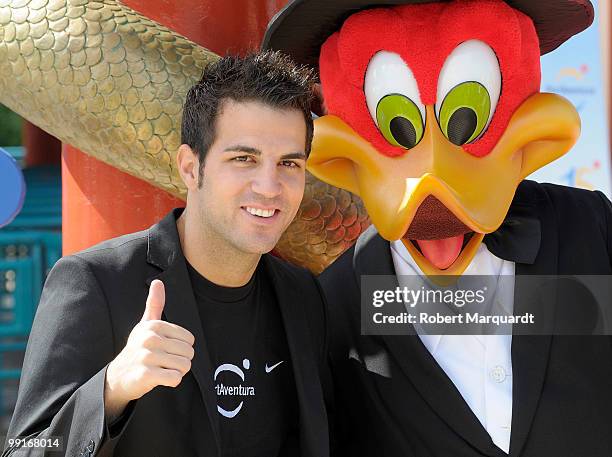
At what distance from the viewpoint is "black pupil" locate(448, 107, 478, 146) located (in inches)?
60.9

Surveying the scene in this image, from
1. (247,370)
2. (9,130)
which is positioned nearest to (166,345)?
(247,370)

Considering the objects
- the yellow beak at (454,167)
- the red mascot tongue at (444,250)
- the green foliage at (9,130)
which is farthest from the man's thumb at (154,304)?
the green foliage at (9,130)

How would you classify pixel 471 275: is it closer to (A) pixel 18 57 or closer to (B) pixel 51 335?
(B) pixel 51 335

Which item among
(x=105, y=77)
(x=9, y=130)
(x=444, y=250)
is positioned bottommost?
(x=444, y=250)

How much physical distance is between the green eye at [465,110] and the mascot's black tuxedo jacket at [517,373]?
8.9 inches

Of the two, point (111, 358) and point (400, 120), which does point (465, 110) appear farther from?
point (111, 358)

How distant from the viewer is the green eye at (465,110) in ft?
5.06

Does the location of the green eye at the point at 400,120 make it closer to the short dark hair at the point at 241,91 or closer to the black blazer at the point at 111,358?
the short dark hair at the point at 241,91

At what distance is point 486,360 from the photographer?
1622mm

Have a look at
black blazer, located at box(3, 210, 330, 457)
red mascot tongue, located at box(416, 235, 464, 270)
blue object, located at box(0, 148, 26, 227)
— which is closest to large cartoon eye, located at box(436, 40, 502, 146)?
red mascot tongue, located at box(416, 235, 464, 270)

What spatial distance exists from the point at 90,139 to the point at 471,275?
0.79 metres

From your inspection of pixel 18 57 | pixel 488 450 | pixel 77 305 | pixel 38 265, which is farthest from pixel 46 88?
pixel 38 265

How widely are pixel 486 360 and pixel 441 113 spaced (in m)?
0.45

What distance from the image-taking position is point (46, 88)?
5.81ft
